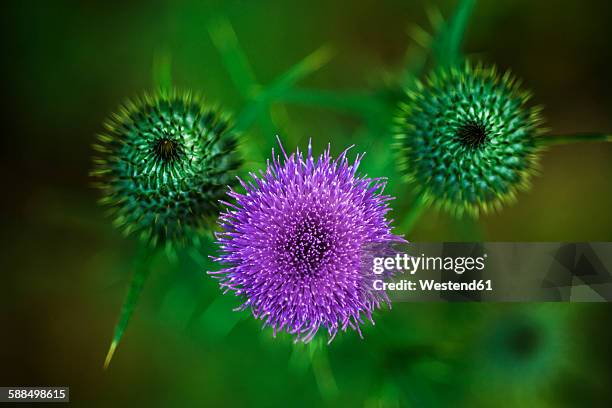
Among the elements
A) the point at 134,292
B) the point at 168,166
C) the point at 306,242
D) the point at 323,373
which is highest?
the point at 168,166

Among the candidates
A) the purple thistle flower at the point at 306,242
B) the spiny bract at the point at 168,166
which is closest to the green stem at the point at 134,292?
the spiny bract at the point at 168,166

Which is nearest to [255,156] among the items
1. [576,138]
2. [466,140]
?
[466,140]

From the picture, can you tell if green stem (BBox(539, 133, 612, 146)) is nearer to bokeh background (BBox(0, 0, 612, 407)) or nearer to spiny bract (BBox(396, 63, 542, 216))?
spiny bract (BBox(396, 63, 542, 216))

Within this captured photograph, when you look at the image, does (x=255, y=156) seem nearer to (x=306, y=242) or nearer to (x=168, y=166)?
(x=168, y=166)

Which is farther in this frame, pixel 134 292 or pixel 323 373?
pixel 323 373

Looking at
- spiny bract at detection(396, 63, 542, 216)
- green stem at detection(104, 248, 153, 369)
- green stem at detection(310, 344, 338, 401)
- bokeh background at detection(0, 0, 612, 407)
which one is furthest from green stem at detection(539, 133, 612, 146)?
green stem at detection(104, 248, 153, 369)
